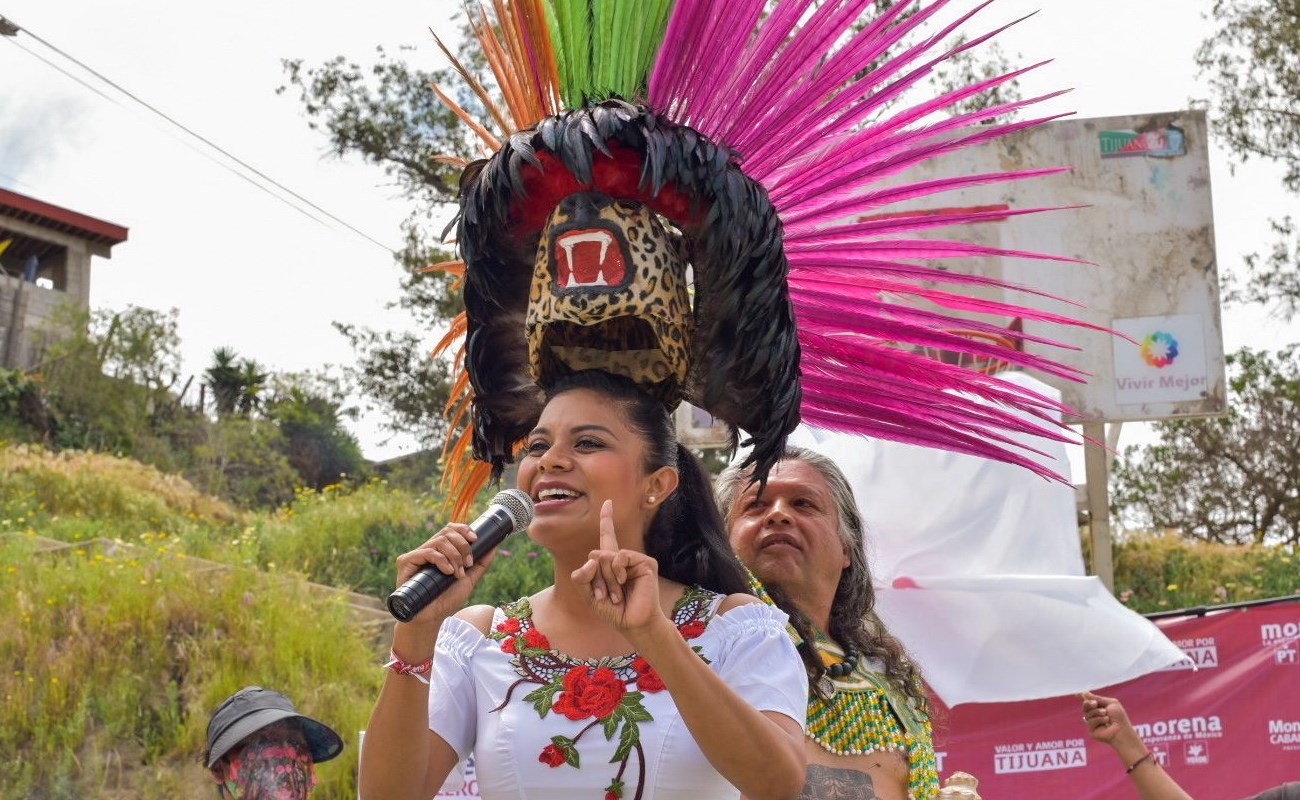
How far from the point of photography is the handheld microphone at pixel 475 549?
186 cm

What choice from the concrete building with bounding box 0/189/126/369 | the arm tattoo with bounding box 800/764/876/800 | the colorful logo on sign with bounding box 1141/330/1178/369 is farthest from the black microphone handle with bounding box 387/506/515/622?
the concrete building with bounding box 0/189/126/369

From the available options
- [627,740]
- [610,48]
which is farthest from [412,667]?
[610,48]

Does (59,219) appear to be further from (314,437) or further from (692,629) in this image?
(692,629)

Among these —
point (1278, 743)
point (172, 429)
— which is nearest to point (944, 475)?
point (1278, 743)

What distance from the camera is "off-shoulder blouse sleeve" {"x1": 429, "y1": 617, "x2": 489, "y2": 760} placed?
225cm

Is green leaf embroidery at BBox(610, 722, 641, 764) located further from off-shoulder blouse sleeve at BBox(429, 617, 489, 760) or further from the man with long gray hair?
the man with long gray hair

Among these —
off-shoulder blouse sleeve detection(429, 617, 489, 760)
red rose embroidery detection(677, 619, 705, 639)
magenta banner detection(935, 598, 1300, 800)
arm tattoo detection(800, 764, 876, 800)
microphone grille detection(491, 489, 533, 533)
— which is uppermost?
microphone grille detection(491, 489, 533, 533)

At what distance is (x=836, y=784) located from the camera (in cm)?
286

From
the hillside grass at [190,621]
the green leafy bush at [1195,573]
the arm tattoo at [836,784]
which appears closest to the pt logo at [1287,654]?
the arm tattoo at [836,784]

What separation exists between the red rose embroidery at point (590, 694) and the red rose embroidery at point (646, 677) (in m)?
0.03

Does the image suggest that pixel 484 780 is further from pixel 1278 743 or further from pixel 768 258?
pixel 1278 743

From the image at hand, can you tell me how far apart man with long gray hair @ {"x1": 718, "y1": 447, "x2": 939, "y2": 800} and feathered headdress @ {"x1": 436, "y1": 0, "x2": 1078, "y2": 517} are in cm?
50

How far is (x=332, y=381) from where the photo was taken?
1984 cm

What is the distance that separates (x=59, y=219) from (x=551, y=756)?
2561 cm
